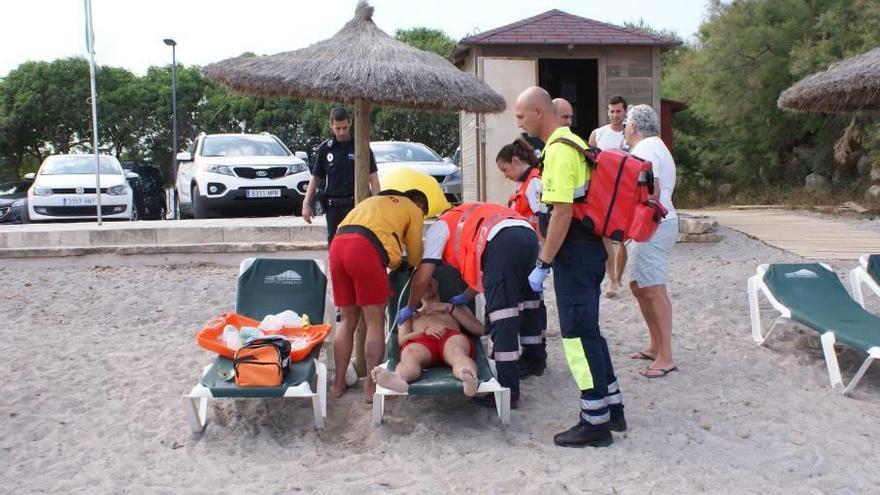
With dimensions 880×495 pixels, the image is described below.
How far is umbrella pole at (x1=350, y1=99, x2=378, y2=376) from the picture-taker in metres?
5.30

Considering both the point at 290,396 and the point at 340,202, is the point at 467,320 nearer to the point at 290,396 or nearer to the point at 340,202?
the point at 290,396

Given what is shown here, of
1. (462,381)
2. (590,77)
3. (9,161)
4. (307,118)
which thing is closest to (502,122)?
(590,77)

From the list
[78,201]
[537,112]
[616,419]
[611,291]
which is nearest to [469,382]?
[616,419]

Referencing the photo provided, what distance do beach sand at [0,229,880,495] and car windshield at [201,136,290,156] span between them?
6229 mm

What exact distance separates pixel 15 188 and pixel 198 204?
26.6ft

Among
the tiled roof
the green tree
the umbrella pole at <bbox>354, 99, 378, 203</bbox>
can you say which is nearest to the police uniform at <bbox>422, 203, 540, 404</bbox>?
the umbrella pole at <bbox>354, 99, 378, 203</bbox>

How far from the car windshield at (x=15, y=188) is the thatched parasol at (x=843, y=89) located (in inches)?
625

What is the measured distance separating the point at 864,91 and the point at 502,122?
5.54m

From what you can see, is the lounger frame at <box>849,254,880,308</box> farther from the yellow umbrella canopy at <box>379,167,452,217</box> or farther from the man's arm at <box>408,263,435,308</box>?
the man's arm at <box>408,263,435,308</box>

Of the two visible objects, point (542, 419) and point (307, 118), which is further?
point (307, 118)

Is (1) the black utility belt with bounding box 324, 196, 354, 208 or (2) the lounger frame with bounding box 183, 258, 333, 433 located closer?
(2) the lounger frame with bounding box 183, 258, 333, 433

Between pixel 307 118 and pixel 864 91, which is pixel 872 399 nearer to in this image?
pixel 864 91

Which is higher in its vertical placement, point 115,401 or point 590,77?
point 590,77

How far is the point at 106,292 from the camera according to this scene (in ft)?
27.0
